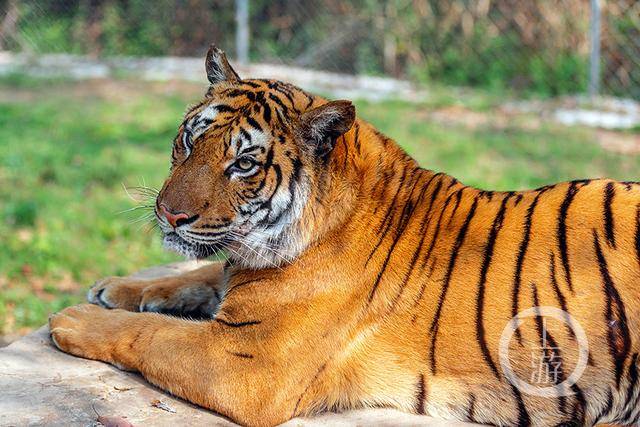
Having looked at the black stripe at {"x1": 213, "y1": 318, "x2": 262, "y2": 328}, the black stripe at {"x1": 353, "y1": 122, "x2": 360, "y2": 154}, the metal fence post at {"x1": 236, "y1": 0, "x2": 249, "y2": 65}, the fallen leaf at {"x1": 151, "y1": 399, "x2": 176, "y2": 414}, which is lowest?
the fallen leaf at {"x1": 151, "y1": 399, "x2": 176, "y2": 414}

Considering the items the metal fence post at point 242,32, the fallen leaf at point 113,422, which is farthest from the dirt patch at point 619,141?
the fallen leaf at point 113,422

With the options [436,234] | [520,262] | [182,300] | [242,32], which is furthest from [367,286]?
[242,32]

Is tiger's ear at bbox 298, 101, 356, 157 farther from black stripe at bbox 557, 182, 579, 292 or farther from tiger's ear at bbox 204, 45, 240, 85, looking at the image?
black stripe at bbox 557, 182, 579, 292

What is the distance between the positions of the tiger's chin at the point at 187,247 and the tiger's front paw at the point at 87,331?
0.35 meters

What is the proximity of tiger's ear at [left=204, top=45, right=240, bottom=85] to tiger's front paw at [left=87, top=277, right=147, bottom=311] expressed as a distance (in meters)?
0.91

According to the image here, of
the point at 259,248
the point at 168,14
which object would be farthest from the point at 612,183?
the point at 168,14

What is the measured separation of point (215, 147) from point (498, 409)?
4.25ft

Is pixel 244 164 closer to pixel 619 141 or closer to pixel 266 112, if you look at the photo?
pixel 266 112

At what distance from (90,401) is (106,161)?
15.8 ft

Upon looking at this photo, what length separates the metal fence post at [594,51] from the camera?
923cm

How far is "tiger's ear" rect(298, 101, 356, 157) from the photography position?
311cm

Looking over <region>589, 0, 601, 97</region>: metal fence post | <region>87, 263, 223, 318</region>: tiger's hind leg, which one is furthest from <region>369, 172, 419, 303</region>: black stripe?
<region>589, 0, 601, 97</region>: metal fence post

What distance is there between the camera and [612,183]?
3.21m

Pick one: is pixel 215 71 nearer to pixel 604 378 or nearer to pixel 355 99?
pixel 604 378
